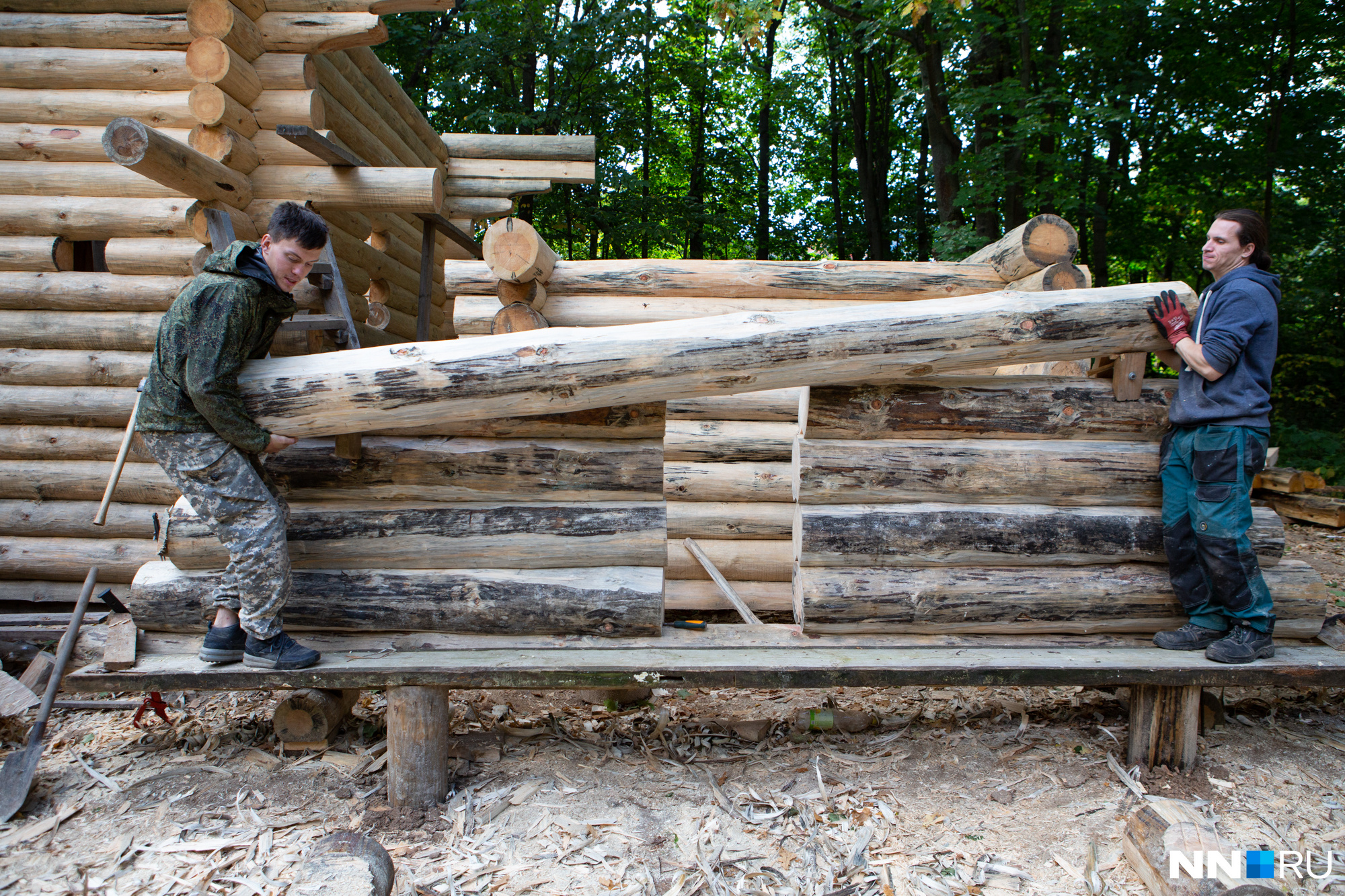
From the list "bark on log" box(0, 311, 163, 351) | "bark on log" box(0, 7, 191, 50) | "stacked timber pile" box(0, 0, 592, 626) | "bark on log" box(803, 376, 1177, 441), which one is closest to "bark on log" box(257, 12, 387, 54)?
"stacked timber pile" box(0, 0, 592, 626)

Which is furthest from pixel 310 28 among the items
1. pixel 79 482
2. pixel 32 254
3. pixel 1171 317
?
pixel 1171 317

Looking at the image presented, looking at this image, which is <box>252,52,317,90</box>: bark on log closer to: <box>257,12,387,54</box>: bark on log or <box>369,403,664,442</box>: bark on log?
<box>257,12,387,54</box>: bark on log

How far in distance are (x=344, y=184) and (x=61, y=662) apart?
3.95 meters

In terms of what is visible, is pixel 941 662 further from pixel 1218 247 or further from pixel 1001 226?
pixel 1001 226

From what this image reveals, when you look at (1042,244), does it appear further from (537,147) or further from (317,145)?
(537,147)

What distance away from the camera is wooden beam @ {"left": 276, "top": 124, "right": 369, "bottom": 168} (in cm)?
511

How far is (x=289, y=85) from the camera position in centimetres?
590

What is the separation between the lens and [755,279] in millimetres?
5844

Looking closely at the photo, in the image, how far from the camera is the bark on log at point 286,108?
19.1ft

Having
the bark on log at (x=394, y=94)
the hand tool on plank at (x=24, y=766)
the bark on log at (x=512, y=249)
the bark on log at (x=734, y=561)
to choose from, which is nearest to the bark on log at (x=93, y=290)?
the bark on log at (x=512, y=249)

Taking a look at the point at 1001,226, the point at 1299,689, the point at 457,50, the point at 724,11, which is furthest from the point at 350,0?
the point at 1001,226

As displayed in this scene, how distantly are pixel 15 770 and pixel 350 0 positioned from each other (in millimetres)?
5794

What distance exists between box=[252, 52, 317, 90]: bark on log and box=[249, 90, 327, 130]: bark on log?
0.05m

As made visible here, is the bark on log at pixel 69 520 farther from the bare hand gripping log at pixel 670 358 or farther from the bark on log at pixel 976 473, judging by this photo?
the bark on log at pixel 976 473
